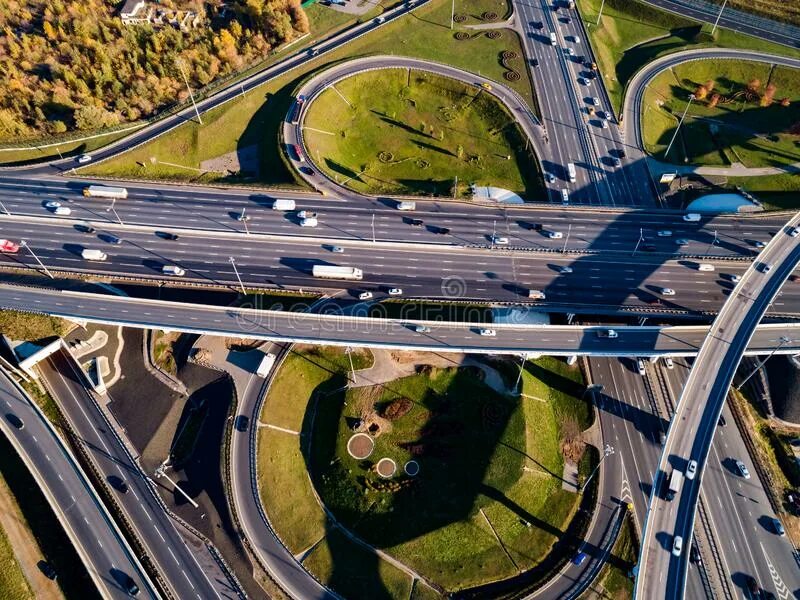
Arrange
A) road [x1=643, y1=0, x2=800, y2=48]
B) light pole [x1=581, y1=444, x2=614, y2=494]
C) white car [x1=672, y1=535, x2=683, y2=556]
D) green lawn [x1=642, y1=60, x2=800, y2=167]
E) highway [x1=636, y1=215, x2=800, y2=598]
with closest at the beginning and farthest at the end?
highway [x1=636, y1=215, x2=800, y2=598]
white car [x1=672, y1=535, x2=683, y2=556]
light pole [x1=581, y1=444, x2=614, y2=494]
green lawn [x1=642, y1=60, x2=800, y2=167]
road [x1=643, y1=0, x2=800, y2=48]

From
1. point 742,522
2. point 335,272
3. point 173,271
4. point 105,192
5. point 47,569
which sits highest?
point 105,192

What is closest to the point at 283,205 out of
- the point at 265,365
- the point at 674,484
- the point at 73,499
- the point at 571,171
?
the point at 265,365

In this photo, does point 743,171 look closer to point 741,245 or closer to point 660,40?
point 741,245

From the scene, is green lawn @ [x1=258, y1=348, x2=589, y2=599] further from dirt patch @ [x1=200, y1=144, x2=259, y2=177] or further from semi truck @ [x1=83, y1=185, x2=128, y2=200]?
semi truck @ [x1=83, y1=185, x2=128, y2=200]

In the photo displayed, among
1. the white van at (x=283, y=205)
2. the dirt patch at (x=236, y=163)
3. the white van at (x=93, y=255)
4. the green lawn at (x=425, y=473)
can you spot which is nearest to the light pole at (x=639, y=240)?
the green lawn at (x=425, y=473)

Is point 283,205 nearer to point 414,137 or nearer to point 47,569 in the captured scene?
point 414,137

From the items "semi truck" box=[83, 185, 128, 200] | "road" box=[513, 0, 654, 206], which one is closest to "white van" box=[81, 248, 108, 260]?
"semi truck" box=[83, 185, 128, 200]

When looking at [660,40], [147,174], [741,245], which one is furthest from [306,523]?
[660,40]

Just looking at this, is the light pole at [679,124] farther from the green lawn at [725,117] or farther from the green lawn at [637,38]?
the green lawn at [637,38]
